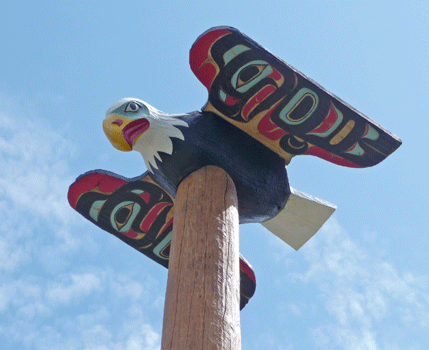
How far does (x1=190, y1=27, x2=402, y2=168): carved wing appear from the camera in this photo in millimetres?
3703

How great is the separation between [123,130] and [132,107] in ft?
0.61

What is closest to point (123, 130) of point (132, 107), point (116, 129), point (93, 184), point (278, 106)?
point (116, 129)

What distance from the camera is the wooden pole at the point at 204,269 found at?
8.54 ft

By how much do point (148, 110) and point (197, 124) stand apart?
1.27 ft

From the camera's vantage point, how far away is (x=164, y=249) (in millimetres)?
4699

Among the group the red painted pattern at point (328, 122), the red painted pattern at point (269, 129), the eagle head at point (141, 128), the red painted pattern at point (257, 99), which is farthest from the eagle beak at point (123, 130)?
the red painted pattern at point (328, 122)

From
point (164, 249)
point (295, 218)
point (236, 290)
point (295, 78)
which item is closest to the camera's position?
point (236, 290)

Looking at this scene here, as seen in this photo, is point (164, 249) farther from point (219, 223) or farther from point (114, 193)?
point (219, 223)

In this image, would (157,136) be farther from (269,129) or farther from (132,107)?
(269,129)

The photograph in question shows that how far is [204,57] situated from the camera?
148 inches

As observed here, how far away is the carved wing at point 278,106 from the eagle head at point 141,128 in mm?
372

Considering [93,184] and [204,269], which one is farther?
[93,184]

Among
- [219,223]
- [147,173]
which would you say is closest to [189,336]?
[219,223]

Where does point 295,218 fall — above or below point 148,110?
below
